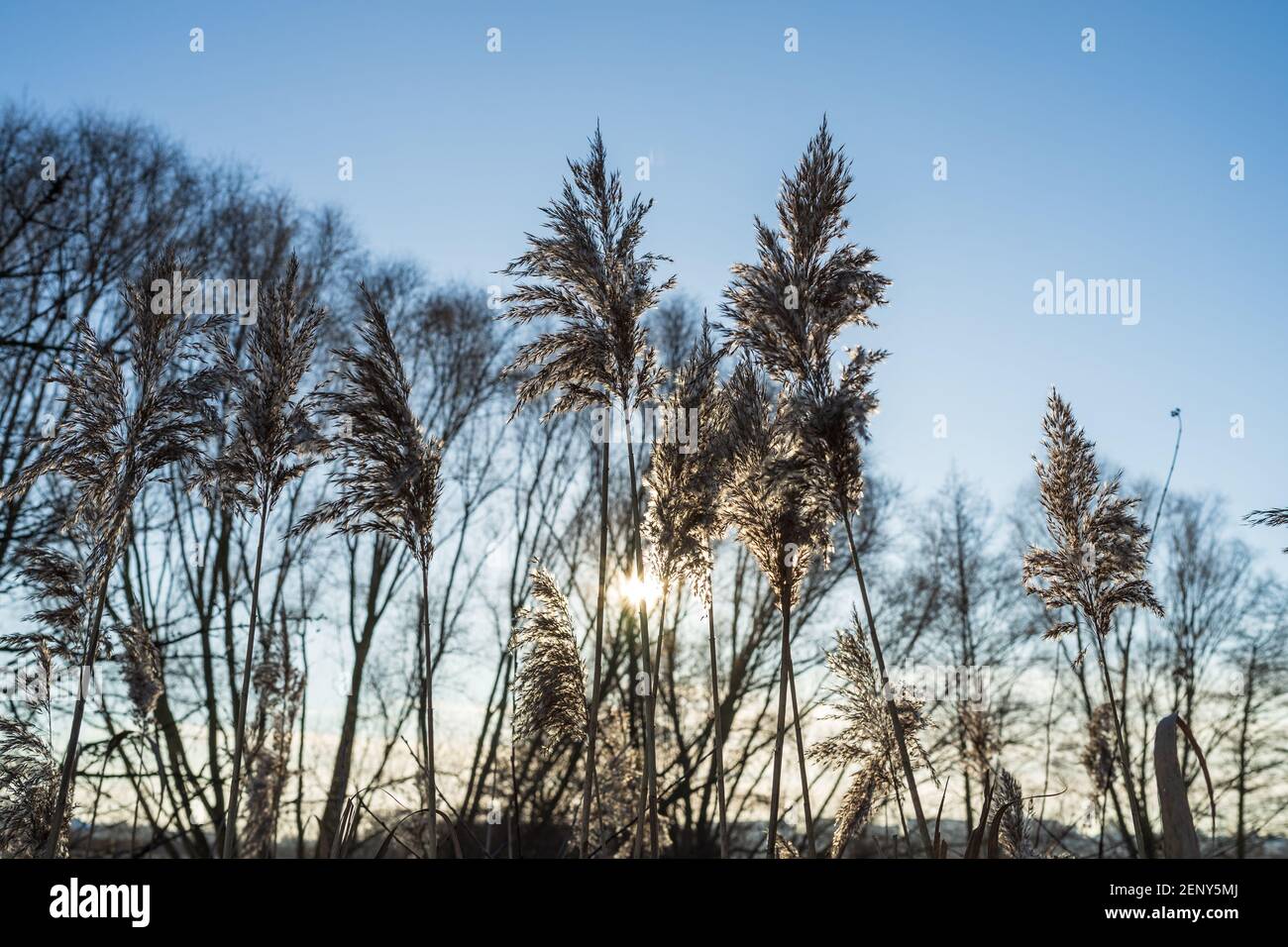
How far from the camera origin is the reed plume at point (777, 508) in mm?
4062

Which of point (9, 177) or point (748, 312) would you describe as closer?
point (748, 312)

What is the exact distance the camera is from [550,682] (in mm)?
4719

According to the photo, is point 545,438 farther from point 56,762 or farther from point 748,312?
point 748,312

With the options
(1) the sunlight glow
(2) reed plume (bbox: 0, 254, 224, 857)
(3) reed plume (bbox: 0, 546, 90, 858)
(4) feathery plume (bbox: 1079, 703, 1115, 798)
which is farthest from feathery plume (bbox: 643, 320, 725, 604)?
(4) feathery plume (bbox: 1079, 703, 1115, 798)

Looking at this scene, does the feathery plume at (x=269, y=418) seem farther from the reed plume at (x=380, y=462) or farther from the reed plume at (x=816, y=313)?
the reed plume at (x=816, y=313)

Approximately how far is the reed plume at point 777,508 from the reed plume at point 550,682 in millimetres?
1166

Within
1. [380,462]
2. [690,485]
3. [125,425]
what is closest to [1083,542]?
[690,485]

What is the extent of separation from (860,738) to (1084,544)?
6.31 ft

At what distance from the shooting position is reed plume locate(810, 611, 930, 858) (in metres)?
4.55

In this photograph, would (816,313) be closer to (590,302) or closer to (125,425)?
(590,302)

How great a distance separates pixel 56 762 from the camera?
5.85 meters
